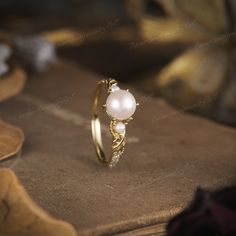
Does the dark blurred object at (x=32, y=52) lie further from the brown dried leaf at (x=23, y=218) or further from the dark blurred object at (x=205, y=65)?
the brown dried leaf at (x=23, y=218)

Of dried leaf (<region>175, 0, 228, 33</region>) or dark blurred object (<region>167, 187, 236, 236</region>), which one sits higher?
dark blurred object (<region>167, 187, 236, 236</region>)

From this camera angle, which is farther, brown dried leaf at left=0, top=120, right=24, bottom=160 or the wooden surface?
brown dried leaf at left=0, top=120, right=24, bottom=160

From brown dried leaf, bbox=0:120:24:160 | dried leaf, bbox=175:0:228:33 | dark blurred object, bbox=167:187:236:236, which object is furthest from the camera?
dried leaf, bbox=175:0:228:33

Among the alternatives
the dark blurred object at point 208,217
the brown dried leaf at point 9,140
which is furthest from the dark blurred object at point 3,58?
the dark blurred object at point 208,217

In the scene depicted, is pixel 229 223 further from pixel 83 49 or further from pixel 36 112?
pixel 83 49

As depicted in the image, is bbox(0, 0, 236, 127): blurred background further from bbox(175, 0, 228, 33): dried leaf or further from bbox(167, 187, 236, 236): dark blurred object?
bbox(167, 187, 236, 236): dark blurred object

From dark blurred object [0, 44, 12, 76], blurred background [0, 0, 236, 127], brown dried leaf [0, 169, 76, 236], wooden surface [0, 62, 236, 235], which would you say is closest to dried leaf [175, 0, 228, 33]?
blurred background [0, 0, 236, 127]
